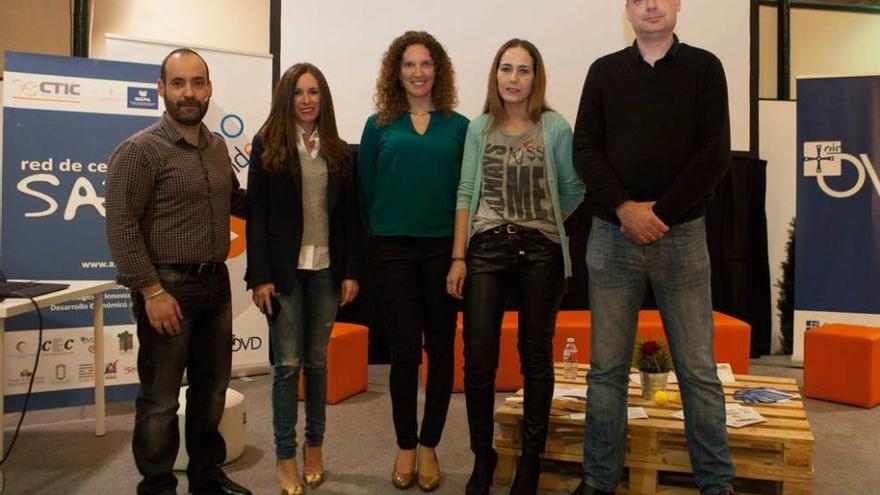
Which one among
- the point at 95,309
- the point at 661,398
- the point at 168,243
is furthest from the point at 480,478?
the point at 95,309

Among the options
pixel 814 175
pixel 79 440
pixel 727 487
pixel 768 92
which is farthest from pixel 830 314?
pixel 79 440

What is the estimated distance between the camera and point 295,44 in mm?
4352

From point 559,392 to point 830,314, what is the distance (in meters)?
2.57

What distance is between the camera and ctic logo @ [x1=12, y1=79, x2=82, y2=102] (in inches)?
128

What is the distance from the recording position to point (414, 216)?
7.31 ft

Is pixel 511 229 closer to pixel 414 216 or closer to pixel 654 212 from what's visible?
pixel 414 216

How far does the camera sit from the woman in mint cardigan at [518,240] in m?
2.14

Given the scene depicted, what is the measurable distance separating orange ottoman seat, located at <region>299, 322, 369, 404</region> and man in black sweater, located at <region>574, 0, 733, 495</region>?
72.2 inches

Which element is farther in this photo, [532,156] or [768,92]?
[768,92]

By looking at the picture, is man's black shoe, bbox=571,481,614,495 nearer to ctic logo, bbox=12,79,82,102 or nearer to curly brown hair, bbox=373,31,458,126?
curly brown hair, bbox=373,31,458,126

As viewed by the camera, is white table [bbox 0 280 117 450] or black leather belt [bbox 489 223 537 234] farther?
white table [bbox 0 280 117 450]

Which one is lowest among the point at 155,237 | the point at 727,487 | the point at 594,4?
the point at 727,487

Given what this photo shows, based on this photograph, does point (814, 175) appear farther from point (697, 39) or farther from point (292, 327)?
point (292, 327)

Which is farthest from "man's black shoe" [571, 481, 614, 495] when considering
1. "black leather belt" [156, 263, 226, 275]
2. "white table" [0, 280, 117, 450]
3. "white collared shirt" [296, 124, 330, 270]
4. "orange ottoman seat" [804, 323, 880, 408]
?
"orange ottoman seat" [804, 323, 880, 408]
